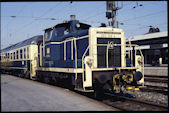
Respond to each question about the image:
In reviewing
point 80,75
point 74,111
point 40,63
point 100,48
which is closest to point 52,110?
point 74,111

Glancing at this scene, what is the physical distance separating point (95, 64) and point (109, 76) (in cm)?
78

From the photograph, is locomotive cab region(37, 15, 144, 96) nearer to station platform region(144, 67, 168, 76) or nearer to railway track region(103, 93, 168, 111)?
railway track region(103, 93, 168, 111)

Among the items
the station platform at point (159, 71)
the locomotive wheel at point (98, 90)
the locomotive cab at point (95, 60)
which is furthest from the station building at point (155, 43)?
the locomotive wheel at point (98, 90)

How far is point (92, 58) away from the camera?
7.28m

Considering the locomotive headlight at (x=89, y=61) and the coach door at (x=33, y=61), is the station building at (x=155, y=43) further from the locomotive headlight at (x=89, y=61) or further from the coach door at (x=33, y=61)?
the locomotive headlight at (x=89, y=61)

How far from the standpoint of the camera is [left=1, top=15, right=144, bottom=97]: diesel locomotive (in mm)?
7332

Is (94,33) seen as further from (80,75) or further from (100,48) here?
(80,75)

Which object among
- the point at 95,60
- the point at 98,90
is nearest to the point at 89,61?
the point at 95,60

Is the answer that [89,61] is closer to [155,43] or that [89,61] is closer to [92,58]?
[92,58]

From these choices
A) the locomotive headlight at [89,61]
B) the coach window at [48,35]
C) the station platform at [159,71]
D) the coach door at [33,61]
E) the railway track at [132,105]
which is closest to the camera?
the railway track at [132,105]

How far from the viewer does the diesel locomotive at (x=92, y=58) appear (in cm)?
733

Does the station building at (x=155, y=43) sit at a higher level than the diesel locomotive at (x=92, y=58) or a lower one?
higher

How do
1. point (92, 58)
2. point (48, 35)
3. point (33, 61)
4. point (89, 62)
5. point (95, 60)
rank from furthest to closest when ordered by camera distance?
point (33, 61) < point (48, 35) < point (95, 60) < point (92, 58) < point (89, 62)

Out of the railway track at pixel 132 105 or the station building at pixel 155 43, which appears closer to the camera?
the railway track at pixel 132 105
